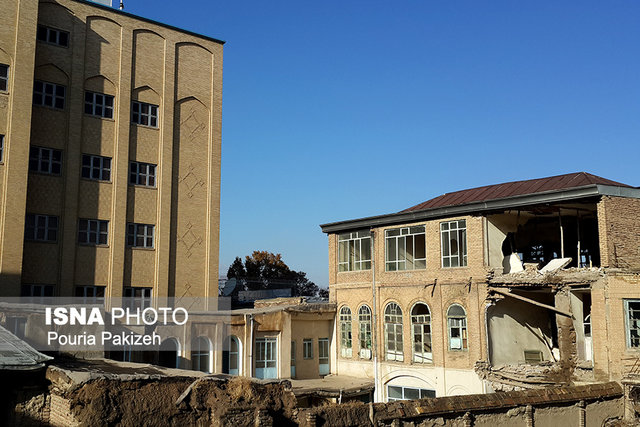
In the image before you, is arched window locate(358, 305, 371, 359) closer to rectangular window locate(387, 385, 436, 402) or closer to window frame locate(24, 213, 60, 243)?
rectangular window locate(387, 385, 436, 402)

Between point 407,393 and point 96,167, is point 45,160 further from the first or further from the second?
point 407,393

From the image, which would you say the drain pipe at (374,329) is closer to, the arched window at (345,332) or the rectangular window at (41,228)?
the arched window at (345,332)

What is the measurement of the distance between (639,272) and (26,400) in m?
21.2

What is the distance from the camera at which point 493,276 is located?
27.9 meters

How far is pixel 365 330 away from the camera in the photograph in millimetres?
33656

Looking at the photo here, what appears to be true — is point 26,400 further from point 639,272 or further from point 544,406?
point 639,272

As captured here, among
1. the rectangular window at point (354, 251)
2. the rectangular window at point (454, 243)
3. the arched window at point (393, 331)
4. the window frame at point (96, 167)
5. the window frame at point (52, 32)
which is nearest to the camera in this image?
the window frame at point (52, 32)

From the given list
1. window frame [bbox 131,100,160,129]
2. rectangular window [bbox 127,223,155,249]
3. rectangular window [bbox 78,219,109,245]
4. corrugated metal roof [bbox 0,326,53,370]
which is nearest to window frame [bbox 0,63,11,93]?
window frame [bbox 131,100,160,129]

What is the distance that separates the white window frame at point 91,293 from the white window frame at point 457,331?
16636 mm

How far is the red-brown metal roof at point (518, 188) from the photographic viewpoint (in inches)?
1137

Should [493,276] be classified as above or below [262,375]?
above

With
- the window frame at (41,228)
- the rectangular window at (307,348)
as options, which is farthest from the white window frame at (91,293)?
the rectangular window at (307,348)

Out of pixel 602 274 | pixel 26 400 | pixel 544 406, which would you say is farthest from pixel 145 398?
pixel 602 274

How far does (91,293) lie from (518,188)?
22.0 m
